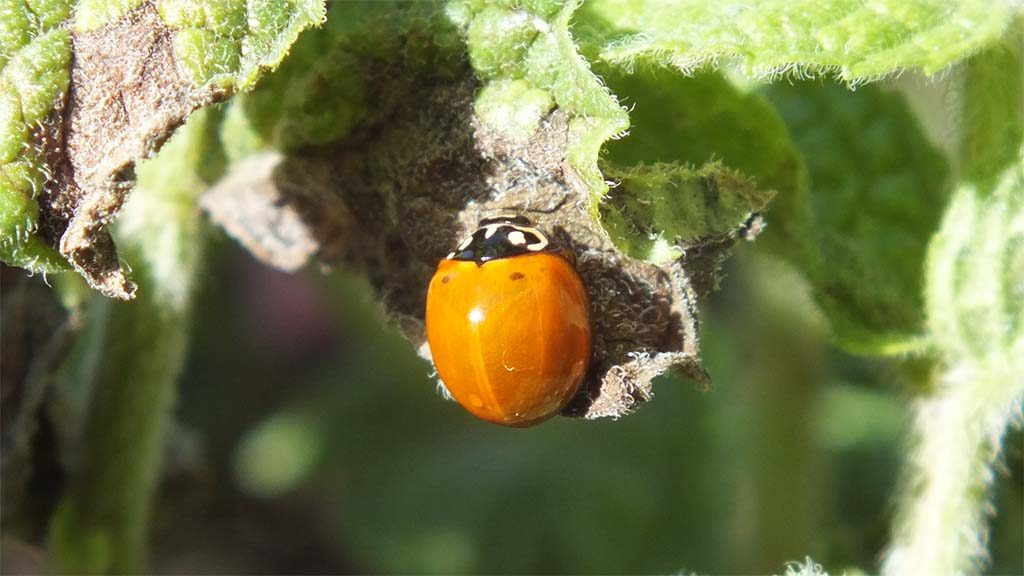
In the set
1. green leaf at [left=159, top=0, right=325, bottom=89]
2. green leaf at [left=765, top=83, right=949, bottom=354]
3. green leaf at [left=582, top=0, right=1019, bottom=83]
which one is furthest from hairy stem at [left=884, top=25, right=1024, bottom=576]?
green leaf at [left=159, top=0, right=325, bottom=89]

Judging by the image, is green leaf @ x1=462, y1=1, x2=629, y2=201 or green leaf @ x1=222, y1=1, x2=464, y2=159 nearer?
green leaf @ x1=462, y1=1, x2=629, y2=201

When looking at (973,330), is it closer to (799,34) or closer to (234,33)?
(799,34)

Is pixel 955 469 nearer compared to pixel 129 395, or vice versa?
pixel 955 469

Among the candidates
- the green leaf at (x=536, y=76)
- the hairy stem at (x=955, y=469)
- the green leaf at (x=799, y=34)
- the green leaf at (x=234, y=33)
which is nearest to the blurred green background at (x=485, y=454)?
the hairy stem at (x=955, y=469)

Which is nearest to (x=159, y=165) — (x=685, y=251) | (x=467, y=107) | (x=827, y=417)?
(x=467, y=107)

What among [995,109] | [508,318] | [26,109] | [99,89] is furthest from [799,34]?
[26,109]

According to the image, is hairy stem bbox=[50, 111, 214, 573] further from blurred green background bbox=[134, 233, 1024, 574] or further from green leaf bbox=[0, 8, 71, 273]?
green leaf bbox=[0, 8, 71, 273]

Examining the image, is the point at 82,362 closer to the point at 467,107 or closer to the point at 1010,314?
the point at 467,107

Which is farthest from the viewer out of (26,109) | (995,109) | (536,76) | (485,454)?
(485,454)
